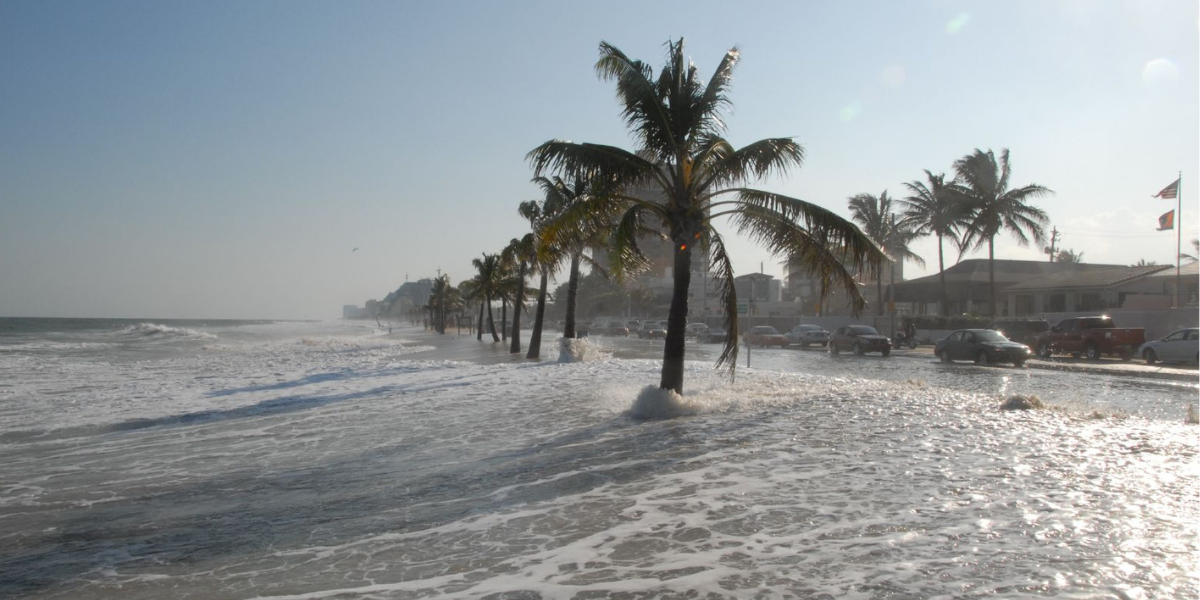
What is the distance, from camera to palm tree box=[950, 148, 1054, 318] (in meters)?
42.7

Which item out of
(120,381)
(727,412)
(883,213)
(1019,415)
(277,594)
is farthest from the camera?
(883,213)

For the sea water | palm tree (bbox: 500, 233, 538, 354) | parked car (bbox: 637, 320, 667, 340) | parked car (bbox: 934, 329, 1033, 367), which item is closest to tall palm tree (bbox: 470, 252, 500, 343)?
palm tree (bbox: 500, 233, 538, 354)

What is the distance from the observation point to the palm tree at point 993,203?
42688 millimetres

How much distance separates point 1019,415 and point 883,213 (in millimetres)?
48392

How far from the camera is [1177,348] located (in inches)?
1016

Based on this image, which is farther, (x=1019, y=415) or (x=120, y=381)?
(x=120, y=381)

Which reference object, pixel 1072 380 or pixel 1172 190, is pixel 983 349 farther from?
pixel 1172 190

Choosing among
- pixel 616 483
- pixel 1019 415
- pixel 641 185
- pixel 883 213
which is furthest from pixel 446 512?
pixel 883 213

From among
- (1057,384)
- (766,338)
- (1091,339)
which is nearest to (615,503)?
(1057,384)

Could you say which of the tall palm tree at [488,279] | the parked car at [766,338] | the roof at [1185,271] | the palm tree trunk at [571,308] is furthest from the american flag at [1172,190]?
the tall palm tree at [488,279]

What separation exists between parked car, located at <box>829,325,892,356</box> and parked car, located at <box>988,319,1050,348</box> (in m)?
5.51

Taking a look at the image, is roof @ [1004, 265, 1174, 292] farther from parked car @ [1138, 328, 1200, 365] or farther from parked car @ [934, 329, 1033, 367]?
parked car @ [934, 329, 1033, 367]

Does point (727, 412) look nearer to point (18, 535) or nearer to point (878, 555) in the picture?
point (878, 555)

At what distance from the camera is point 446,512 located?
6449 mm
